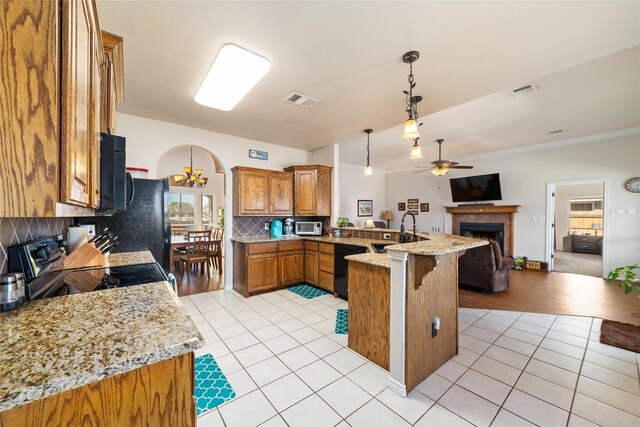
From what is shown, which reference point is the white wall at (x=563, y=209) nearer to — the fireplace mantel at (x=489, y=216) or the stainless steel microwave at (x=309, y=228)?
the fireplace mantel at (x=489, y=216)

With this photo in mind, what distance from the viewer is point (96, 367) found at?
2.02ft

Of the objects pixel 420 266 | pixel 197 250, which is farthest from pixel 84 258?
pixel 197 250

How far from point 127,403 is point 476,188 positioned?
738 cm

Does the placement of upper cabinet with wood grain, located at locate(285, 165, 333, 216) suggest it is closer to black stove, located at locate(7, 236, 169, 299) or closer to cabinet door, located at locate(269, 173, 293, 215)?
cabinet door, located at locate(269, 173, 293, 215)

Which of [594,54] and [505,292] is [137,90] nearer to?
[594,54]

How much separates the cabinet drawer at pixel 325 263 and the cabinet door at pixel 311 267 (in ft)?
0.33

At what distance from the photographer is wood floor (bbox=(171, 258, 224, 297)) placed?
4066mm

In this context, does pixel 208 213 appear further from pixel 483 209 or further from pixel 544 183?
pixel 544 183

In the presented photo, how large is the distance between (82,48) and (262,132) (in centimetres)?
321

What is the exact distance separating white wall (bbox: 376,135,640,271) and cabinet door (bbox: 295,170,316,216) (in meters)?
4.43

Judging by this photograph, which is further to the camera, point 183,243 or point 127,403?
point 183,243

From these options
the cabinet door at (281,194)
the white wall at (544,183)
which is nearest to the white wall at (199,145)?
the cabinet door at (281,194)

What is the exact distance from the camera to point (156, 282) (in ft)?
4.57

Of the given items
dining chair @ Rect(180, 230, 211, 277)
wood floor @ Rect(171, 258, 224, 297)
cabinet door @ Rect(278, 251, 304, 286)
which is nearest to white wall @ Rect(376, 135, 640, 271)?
cabinet door @ Rect(278, 251, 304, 286)
